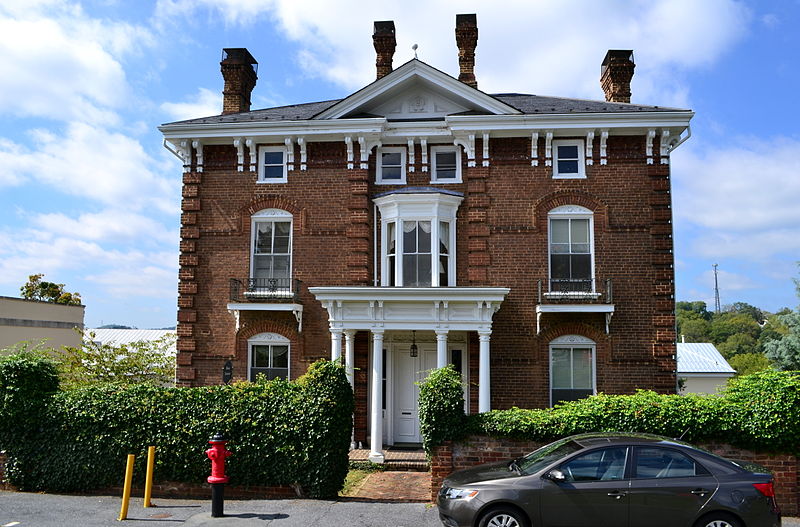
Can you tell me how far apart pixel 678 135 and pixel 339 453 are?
12.0 m

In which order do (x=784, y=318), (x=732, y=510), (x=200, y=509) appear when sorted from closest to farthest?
1. (x=732, y=510)
2. (x=200, y=509)
3. (x=784, y=318)

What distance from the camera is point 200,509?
1063cm

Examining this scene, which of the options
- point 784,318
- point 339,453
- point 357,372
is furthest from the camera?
point 784,318

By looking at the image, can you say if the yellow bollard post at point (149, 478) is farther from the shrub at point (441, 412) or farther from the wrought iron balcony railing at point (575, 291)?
the wrought iron balcony railing at point (575, 291)

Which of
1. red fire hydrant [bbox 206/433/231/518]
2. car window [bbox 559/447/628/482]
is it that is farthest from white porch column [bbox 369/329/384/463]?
car window [bbox 559/447/628/482]

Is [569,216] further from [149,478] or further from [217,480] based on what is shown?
[149,478]

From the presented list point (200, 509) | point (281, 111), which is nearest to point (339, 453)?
point (200, 509)

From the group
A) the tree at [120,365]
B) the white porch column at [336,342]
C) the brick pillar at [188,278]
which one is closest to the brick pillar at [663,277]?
the white porch column at [336,342]

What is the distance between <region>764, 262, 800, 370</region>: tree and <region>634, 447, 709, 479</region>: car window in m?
22.8

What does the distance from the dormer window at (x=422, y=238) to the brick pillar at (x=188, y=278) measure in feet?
16.9

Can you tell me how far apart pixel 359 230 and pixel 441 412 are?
7351 millimetres

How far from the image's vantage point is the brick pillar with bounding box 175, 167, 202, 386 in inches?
690

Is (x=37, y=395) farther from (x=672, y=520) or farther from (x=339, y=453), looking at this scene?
(x=672, y=520)

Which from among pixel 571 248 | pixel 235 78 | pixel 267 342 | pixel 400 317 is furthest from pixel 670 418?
pixel 235 78
